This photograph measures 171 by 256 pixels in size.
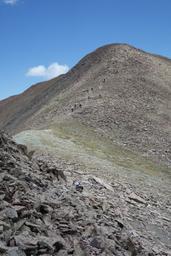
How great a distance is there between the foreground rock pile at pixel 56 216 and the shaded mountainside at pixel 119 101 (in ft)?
53.9

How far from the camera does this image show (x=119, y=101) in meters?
44.0

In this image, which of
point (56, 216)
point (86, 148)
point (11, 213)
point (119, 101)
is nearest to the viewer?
point (11, 213)

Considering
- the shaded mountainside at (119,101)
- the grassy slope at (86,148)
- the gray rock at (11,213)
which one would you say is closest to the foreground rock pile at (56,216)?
the gray rock at (11,213)

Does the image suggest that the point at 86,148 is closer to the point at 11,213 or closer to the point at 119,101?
the point at 119,101

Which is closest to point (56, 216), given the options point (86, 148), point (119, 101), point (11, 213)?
point (11, 213)

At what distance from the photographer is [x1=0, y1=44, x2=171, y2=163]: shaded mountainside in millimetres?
37969

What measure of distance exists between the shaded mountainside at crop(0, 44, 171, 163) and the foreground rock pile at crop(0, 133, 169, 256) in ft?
53.9

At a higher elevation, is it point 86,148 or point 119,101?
point 119,101

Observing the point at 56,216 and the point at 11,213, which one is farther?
the point at 56,216

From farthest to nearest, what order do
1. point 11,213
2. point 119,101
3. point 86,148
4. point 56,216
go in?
1. point 119,101
2. point 86,148
3. point 56,216
4. point 11,213

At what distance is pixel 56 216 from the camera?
13.6 metres

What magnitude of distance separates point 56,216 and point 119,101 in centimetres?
3108

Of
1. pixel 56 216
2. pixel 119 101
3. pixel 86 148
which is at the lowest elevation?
pixel 56 216

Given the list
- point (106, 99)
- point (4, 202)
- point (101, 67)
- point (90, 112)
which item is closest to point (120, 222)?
point (4, 202)
